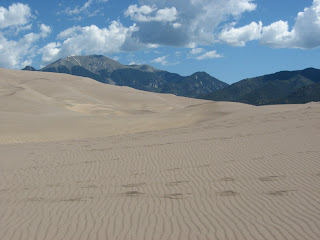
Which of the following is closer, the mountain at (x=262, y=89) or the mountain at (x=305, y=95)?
the mountain at (x=305, y=95)

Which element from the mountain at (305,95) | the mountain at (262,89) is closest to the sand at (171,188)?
the mountain at (305,95)

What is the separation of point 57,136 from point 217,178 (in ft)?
52.4

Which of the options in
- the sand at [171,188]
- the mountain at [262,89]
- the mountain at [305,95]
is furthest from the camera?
the mountain at [262,89]

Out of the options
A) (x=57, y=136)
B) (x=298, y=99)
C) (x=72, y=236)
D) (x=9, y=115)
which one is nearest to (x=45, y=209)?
(x=72, y=236)

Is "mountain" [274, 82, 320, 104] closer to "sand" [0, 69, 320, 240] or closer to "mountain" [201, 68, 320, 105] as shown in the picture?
"mountain" [201, 68, 320, 105]

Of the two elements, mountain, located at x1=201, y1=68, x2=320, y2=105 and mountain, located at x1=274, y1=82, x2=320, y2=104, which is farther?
mountain, located at x1=201, y1=68, x2=320, y2=105

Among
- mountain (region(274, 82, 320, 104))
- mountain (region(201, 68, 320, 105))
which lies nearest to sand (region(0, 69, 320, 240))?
mountain (region(274, 82, 320, 104))

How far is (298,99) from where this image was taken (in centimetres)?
10050

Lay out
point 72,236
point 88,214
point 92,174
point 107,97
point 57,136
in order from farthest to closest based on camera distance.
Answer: point 107,97
point 57,136
point 92,174
point 88,214
point 72,236

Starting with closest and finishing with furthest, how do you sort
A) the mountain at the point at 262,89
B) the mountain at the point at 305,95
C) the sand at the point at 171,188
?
the sand at the point at 171,188
the mountain at the point at 305,95
the mountain at the point at 262,89

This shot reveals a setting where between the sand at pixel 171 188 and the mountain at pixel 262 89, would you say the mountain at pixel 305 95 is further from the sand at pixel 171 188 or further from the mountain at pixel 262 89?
the sand at pixel 171 188

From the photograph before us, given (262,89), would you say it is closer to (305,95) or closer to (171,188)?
(305,95)

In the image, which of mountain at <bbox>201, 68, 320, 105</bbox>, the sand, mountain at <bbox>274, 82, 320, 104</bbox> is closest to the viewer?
the sand

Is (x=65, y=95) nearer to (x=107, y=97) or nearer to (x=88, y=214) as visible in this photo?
(x=107, y=97)
